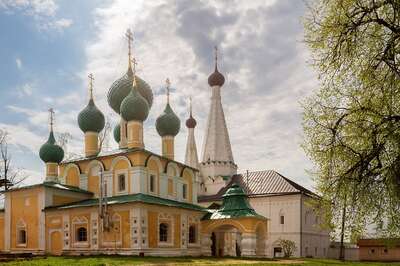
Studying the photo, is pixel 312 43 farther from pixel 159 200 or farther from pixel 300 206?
pixel 300 206

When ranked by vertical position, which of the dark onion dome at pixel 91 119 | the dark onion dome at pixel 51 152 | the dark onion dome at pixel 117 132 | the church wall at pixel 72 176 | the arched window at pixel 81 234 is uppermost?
the dark onion dome at pixel 91 119

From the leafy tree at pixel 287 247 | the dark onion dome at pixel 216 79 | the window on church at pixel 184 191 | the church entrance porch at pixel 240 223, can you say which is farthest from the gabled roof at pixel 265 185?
the dark onion dome at pixel 216 79

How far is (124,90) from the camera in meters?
29.8

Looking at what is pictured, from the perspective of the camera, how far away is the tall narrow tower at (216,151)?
131 ft

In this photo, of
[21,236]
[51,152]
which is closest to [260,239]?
[21,236]

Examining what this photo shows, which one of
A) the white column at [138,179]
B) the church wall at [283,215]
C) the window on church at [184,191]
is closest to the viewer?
the white column at [138,179]

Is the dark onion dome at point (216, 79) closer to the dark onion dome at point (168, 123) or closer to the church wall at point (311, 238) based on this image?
the dark onion dome at point (168, 123)

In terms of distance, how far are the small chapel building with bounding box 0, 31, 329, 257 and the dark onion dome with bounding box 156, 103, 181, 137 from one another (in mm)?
64

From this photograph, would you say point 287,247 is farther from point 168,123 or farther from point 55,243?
point 55,243

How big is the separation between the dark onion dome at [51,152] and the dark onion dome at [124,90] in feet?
14.5

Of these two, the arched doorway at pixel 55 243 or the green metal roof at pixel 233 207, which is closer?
the arched doorway at pixel 55 243

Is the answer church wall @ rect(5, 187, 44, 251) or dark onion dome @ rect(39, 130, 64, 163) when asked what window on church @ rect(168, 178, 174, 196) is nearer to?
church wall @ rect(5, 187, 44, 251)

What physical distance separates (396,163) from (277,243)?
84.6 ft

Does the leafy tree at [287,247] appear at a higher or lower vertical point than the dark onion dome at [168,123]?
lower
